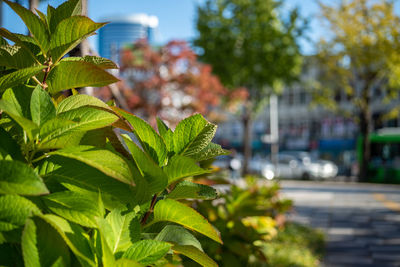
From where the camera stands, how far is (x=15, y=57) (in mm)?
729

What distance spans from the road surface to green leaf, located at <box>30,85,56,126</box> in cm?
577

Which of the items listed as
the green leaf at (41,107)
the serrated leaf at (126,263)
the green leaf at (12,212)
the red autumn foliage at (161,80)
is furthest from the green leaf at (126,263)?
the red autumn foliage at (161,80)

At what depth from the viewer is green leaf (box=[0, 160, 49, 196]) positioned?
0.53m

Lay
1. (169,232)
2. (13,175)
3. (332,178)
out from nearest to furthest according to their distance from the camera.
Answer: (13,175), (169,232), (332,178)

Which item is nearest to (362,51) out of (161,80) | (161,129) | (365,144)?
(365,144)

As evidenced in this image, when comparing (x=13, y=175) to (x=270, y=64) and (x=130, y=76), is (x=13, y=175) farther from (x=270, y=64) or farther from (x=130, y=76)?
(x=270, y=64)

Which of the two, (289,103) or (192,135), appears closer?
(192,135)

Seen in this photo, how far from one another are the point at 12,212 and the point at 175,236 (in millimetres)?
234

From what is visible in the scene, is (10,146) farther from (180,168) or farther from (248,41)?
(248,41)

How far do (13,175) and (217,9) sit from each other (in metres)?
24.6

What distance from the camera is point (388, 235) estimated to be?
813cm

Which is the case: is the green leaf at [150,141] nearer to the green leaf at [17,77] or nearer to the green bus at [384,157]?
the green leaf at [17,77]

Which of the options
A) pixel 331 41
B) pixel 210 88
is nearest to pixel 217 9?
pixel 331 41

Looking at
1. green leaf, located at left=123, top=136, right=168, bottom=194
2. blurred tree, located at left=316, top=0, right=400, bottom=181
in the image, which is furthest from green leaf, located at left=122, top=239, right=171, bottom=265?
blurred tree, located at left=316, top=0, right=400, bottom=181
